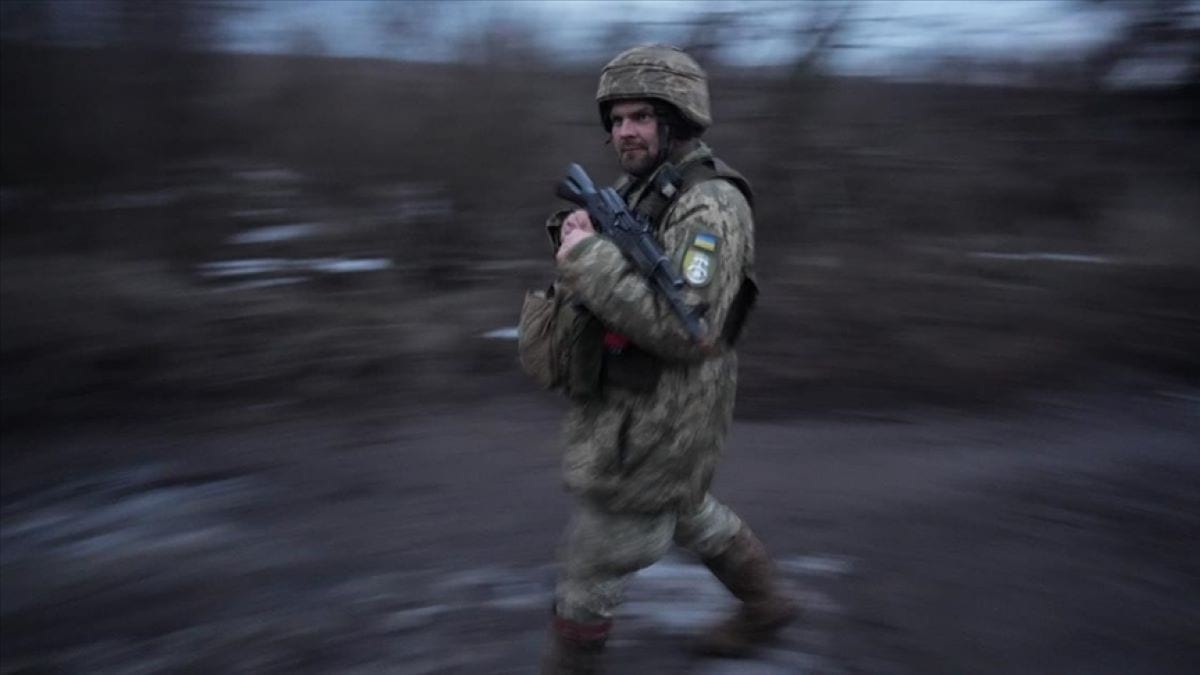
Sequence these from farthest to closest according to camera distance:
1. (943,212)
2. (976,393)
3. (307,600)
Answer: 1. (943,212)
2. (976,393)
3. (307,600)

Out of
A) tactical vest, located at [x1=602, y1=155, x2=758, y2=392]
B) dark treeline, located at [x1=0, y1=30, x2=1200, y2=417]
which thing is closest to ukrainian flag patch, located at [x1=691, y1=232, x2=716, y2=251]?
tactical vest, located at [x1=602, y1=155, x2=758, y2=392]

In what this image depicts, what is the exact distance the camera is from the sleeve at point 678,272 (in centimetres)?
262

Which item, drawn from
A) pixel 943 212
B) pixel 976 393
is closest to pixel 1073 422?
pixel 976 393

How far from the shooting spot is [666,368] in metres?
2.85

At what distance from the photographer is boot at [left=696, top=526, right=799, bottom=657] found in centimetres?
325

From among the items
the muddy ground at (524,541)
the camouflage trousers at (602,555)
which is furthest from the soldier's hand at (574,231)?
the muddy ground at (524,541)

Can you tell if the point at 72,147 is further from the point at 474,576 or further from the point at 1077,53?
the point at 1077,53

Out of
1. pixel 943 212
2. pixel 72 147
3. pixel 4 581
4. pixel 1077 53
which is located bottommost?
pixel 4 581

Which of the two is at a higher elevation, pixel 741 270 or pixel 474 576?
pixel 741 270

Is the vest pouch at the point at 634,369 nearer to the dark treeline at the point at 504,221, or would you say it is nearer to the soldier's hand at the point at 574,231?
the soldier's hand at the point at 574,231

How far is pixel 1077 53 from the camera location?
9250 mm

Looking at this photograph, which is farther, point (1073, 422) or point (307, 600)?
point (1073, 422)

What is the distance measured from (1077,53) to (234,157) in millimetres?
6903

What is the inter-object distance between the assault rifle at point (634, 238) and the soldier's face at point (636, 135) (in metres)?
0.13
